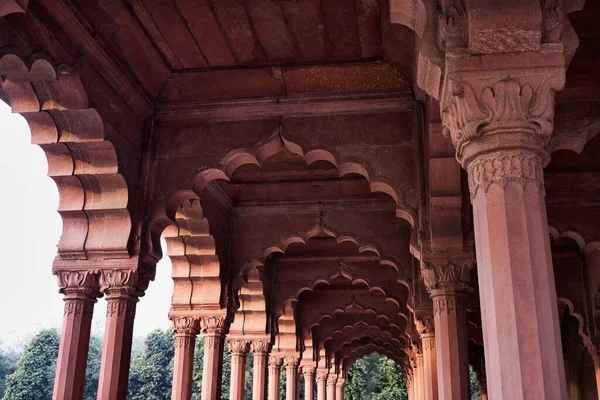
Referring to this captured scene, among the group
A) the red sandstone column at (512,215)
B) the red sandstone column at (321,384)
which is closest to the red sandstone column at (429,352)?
the red sandstone column at (512,215)

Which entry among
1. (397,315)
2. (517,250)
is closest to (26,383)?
(397,315)

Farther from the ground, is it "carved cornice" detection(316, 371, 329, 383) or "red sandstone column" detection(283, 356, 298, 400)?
"carved cornice" detection(316, 371, 329, 383)

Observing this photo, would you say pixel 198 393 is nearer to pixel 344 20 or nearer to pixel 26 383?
Result: pixel 26 383

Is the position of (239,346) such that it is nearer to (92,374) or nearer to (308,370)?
(308,370)

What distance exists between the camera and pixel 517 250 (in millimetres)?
3936

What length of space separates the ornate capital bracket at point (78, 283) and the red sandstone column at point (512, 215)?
20.0 ft

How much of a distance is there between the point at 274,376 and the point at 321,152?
14.7m

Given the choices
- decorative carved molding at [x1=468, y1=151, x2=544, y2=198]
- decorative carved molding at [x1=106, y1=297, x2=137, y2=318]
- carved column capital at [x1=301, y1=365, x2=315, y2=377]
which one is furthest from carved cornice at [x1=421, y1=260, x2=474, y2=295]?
carved column capital at [x1=301, y1=365, x2=315, y2=377]

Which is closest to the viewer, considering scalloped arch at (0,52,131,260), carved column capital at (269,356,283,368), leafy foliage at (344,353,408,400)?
scalloped arch at (0,52,131,260)

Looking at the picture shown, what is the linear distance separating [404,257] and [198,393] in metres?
36.2

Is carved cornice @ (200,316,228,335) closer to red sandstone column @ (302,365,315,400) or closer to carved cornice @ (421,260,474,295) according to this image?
carved cornice @ (421,260,474,295)

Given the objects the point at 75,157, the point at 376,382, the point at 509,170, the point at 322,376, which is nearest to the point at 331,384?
the point at 322,376

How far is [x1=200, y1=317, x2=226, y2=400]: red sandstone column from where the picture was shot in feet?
A: 41.8

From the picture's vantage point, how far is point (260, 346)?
1689 cm
